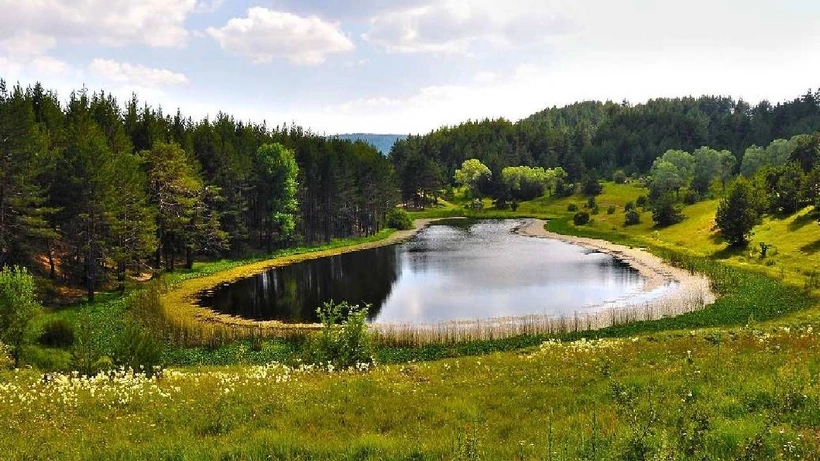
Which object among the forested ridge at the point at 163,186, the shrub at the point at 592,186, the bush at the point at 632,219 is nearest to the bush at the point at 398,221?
the forested ridge at the point at 163,186

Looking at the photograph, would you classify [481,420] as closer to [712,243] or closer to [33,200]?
[33,200]

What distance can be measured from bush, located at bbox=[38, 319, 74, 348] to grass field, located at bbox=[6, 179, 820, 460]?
1570 cm

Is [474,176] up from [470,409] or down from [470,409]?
up

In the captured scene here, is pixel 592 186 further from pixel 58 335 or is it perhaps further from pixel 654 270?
pixel 58 335

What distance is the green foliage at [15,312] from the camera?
26188mm

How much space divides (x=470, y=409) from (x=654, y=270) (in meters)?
61.2

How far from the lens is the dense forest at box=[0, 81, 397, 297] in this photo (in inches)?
1978

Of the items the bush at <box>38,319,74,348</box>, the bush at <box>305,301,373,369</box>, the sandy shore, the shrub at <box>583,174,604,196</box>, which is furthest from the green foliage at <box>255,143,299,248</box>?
the shrub at <box>583,174,604,196</box>

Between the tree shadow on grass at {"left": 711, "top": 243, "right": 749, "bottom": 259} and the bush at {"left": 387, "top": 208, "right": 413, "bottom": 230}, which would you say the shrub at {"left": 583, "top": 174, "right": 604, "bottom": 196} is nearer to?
the bush at {"left": 387, "top": 208, "right": 413, "bottom": 230}

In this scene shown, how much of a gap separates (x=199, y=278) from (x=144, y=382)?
50923 mm

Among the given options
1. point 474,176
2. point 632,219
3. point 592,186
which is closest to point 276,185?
point 632,219

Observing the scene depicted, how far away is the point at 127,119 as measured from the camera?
89750 millimetres

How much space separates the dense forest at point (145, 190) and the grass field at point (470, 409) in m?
35.6

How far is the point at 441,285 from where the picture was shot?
6166 centimetres
